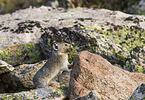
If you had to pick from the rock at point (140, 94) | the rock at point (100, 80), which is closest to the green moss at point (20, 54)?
the rock at point (100, 80)

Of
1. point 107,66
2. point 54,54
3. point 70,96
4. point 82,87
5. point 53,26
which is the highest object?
point 53,26

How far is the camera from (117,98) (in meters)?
6.71

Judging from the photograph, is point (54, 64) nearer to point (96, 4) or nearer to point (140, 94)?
point (140, 94)

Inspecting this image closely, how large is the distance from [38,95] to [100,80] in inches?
114

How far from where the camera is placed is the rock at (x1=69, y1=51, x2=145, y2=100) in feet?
22.3

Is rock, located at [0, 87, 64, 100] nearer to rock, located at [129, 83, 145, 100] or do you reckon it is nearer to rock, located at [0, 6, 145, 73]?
rock, located at [0, 6, 145, 73]

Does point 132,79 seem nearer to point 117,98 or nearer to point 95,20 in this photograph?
point 117,98

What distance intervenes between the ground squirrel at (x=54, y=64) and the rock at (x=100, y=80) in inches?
29.2

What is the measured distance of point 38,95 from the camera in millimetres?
7262

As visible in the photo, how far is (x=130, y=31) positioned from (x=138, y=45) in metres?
1.02

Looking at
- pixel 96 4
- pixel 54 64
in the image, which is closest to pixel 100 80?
pixel 54 64

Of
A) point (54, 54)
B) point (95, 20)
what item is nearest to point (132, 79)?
point (54, 54)

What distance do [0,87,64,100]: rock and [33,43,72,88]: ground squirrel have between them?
40cm

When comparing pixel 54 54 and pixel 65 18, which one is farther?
pixel 65 18
